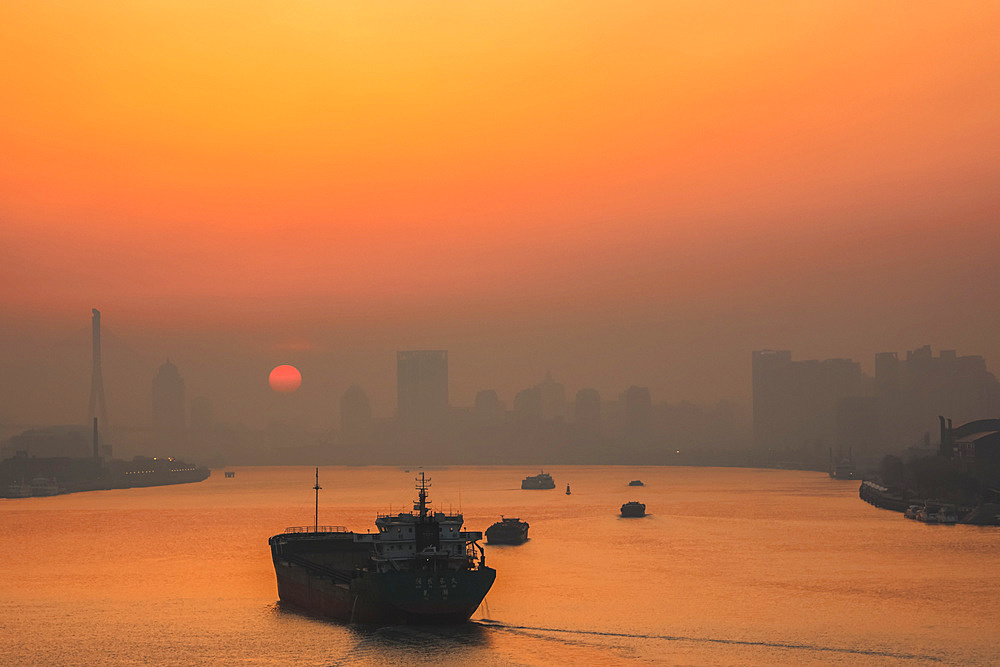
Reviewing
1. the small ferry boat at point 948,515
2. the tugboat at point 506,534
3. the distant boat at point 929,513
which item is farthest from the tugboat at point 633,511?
the tugboat at point 506,534

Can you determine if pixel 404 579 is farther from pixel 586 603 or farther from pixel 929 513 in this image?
pixel 929 513

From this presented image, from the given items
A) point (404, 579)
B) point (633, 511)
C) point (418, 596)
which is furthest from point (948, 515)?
point (404, 579)

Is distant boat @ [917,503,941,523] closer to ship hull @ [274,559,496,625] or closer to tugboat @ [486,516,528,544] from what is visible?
tugboat @ [486,516,528,544]

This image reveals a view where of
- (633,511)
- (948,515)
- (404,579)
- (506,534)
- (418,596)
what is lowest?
(633,511)

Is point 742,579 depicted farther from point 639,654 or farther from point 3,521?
point 3,521

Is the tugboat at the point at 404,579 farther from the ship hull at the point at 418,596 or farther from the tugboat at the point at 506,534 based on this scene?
the tugboat at the point at 506,534
